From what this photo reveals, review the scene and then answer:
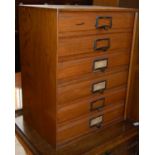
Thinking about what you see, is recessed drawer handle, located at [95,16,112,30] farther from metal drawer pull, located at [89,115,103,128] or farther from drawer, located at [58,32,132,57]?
metal drawer pull, located at [89,115,103,128]

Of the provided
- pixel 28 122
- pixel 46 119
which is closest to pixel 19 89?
pixel 28 122

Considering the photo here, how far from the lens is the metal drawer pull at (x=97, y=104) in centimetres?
94

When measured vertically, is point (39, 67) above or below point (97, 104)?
above

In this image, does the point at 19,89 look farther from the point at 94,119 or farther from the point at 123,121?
the point at 123,121

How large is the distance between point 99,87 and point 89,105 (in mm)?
87

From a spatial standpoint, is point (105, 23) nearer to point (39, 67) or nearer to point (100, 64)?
point (100, 64)

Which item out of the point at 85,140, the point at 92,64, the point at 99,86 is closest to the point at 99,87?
the point at 99,86

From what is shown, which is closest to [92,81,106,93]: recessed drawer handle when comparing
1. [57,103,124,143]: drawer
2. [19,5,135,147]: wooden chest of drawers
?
[19,5,135,147]: wooden chest of drawers

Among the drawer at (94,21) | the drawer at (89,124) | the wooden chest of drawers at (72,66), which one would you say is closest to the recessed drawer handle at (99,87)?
the wooden chest of drawers at (72,66)

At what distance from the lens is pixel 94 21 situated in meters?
0.81

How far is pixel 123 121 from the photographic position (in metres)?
1.09

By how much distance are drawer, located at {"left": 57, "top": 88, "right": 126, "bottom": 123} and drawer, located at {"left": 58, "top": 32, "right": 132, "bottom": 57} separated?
21 centimetres

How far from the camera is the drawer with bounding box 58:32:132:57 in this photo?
2.51 ft
